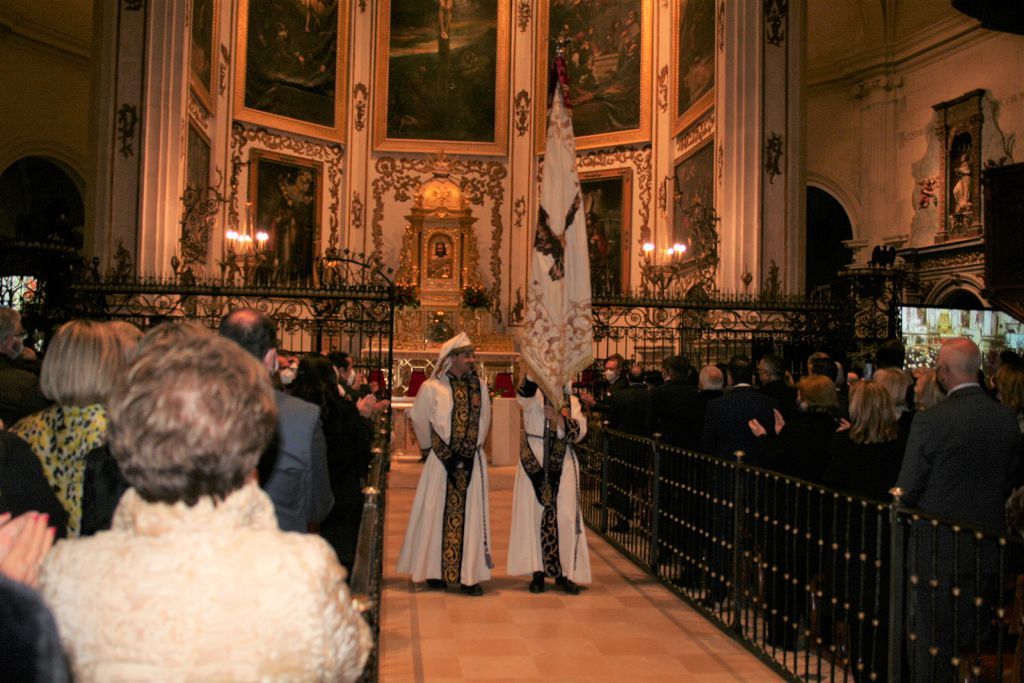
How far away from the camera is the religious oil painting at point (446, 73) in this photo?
22.9 m

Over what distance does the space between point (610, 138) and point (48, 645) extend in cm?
2134

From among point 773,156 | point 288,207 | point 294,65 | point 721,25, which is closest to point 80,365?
point 773,156

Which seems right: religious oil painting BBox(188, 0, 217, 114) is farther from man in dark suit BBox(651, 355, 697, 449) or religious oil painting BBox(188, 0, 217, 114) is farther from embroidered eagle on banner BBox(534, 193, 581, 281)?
man in dark suit BBox(651, 355, 697, 449)

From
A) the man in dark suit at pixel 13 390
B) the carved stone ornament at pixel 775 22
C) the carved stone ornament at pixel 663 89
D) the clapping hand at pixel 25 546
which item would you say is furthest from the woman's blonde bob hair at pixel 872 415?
the carved stone ornament at pixel 663 89

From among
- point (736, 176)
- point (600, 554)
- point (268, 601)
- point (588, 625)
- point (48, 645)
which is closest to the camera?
point (48, 645)

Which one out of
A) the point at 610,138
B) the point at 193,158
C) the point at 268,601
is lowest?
the point at 268,601

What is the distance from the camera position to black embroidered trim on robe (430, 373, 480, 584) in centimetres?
759

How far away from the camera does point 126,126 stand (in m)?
15.0

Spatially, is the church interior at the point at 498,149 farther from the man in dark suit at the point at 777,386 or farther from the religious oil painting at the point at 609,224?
the man in dark suit at the point at 777,386

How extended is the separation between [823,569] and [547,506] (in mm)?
2681

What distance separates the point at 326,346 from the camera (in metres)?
21.1

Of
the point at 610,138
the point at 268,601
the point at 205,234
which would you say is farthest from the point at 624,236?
the point at 268,601

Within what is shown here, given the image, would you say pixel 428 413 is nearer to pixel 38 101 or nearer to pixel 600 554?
pixel 600 554

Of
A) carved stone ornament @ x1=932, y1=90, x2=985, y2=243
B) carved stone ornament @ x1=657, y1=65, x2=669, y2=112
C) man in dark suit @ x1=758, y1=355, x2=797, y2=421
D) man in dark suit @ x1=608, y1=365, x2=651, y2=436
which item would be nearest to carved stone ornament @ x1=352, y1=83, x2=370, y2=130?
carved stone ornament @ x1=657, y1=65, x2=669, y2=112
